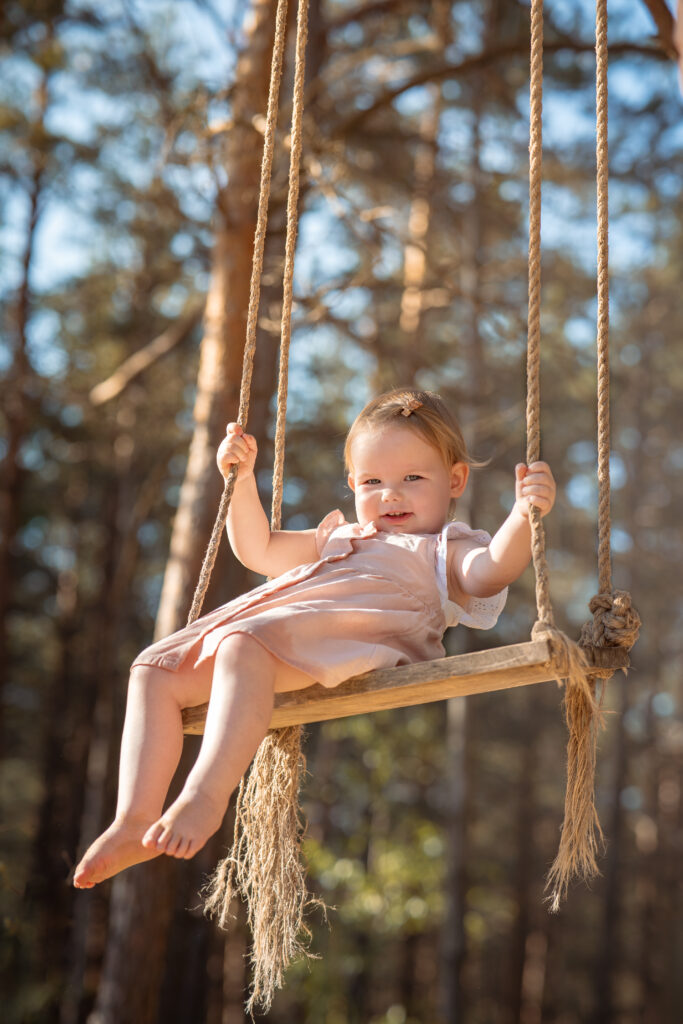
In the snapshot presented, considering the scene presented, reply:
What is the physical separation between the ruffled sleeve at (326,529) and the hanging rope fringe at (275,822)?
115 mm

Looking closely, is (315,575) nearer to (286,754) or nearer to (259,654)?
(259,654)

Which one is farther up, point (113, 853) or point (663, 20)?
point (663, 20)

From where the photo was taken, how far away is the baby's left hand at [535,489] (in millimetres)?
2326

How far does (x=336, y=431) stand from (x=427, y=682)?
661 centimetres

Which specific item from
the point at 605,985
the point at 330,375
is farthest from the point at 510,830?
the point at 330,375

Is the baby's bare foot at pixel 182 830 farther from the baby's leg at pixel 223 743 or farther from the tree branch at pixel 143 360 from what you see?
the tree branch at pixel 143 360

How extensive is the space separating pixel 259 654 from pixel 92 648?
1174 centimetres

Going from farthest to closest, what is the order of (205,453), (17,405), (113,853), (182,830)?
(17,405) < (205,453) < (113,853) < (182,830)

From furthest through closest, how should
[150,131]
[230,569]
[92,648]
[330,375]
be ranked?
[92,648]
[330,375]
[150,131]
[230,569]

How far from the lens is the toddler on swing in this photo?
2.15 meters

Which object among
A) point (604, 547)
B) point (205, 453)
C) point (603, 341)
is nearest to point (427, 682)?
point (604, 547)

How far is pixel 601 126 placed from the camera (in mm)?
2537

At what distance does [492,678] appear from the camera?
2105 millimetres

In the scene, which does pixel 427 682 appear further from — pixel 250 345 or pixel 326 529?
Answer: pixel 250 345
